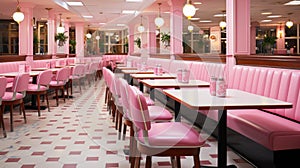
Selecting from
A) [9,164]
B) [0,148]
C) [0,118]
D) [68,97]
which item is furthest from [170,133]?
[68,97]

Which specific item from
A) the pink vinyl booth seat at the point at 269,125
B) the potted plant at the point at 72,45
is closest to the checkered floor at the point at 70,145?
the pink vinyl booth seat at the point at 269,125

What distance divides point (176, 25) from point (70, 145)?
751 cm

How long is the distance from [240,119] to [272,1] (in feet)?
30.3

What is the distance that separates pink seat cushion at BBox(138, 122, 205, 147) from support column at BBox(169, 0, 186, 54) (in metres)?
8.55

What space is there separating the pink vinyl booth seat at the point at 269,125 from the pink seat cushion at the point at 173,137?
83 cm

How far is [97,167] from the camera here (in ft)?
12.0

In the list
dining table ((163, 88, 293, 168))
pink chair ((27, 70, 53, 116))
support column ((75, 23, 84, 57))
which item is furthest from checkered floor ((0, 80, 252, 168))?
support column ((75, 23, 84, 57))

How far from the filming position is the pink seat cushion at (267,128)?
10.0 ft

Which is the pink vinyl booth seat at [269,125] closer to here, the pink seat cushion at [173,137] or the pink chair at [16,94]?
the pink seat cushion at [173,137]

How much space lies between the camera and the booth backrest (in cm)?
366

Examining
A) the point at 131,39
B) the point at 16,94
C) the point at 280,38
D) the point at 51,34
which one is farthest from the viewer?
the point at 280,38

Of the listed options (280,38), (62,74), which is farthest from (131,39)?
(62,74)

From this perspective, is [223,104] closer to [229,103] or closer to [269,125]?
[229,103]

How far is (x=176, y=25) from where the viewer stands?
442 inches
